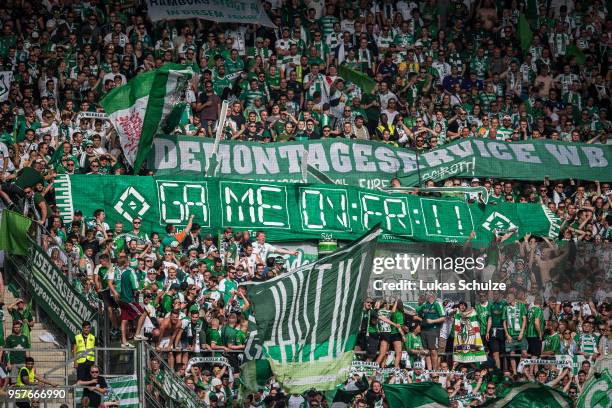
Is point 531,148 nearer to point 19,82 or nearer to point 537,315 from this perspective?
point 537,315

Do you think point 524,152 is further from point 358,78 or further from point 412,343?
point 412,343

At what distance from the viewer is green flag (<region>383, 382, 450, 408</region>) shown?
24844mm

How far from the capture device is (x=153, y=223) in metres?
27.7

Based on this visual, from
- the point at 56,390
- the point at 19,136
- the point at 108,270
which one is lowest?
the point at 56,390

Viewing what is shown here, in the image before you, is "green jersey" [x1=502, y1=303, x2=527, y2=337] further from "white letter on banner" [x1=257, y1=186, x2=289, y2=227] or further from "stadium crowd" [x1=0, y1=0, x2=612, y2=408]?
"white letter on banner" [x1=257, y1=186, x2=289, y2=227]

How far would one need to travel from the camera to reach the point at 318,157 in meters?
30.6

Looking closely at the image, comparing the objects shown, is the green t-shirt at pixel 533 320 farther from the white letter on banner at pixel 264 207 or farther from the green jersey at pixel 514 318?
the white letter on banner at pixel 264 207

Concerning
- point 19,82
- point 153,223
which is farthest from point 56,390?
point 19,82

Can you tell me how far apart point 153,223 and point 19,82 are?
4305 mm

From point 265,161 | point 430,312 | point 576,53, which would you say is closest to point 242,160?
point 265,161

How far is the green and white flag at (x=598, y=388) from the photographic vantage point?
25.8 m

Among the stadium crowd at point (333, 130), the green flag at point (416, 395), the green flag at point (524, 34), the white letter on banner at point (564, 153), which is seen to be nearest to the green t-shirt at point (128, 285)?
the stadium crowd at point (333, 130)

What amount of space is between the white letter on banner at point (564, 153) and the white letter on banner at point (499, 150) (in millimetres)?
1078

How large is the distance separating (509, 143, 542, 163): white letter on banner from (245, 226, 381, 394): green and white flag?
33.4 ft
